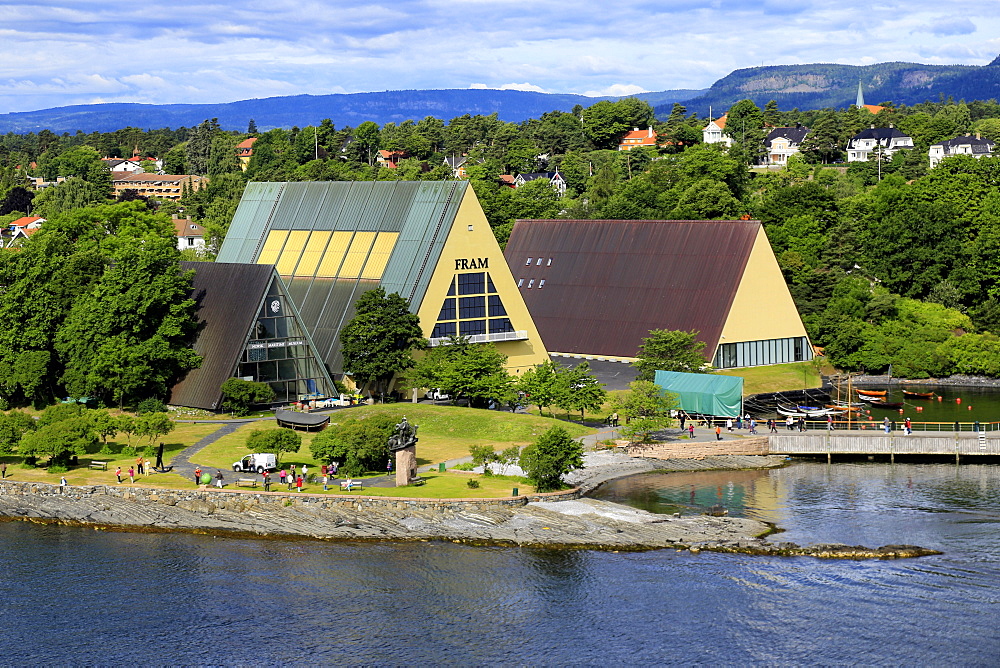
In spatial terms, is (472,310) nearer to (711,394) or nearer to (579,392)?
(579,392)

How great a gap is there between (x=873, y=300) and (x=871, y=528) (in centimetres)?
5215

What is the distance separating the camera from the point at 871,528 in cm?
6184

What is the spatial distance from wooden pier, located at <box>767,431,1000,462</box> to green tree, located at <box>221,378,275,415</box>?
Answer: 31.8 m

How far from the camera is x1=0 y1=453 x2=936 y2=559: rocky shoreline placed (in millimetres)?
60938

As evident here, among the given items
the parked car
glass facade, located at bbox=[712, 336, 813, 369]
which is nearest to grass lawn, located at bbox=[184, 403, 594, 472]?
the parked car

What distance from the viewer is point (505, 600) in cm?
5384

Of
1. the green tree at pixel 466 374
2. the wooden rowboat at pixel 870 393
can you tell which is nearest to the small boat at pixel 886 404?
the wooden rowboat at pixel 870 393

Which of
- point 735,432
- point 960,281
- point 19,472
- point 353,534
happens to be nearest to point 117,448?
point 19,472

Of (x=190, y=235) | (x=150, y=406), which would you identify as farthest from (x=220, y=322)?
(x=190, y=235)

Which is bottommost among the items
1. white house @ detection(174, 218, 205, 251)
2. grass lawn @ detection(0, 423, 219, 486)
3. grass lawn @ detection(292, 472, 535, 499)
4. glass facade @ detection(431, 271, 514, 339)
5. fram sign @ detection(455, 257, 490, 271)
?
grass lawn @ detection(292, 472, 535, 499)

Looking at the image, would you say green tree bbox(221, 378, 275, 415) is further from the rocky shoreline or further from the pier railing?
the pier railing

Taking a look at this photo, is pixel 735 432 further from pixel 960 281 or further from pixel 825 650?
pixel 960 281

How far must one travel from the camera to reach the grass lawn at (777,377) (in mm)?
96125

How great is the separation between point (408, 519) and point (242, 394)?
24.1 metres
